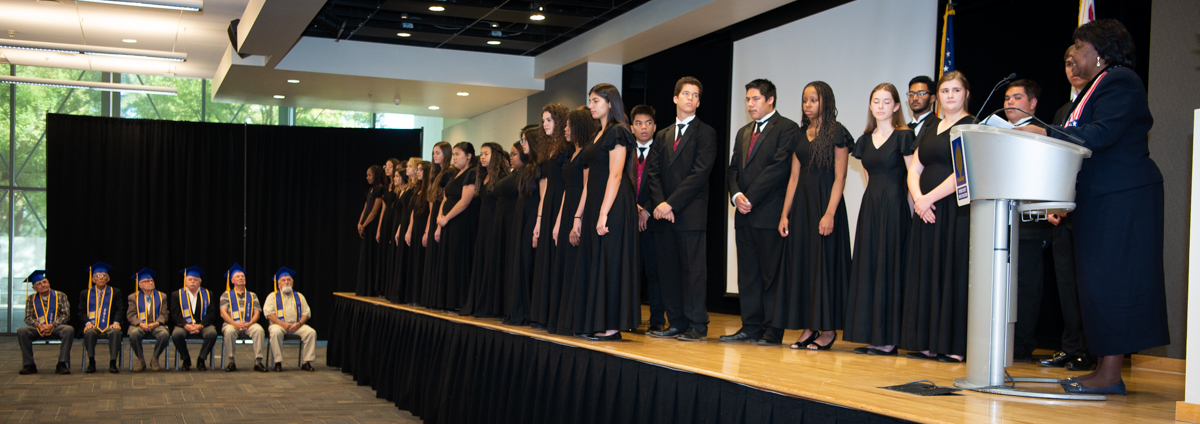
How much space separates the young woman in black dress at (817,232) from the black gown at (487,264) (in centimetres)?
194

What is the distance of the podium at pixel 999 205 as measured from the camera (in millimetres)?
2303

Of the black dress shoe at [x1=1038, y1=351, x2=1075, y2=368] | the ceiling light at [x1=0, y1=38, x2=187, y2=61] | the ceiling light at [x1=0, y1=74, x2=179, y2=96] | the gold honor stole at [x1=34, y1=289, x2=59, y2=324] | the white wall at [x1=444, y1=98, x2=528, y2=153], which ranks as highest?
the ceiling light at [x1=0, y1=38, x2=187, y2=61]

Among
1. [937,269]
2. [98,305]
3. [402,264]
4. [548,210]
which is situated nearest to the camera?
[937,269]

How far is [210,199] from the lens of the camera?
437 inches

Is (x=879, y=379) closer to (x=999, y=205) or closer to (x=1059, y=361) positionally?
(x=999, y=205)

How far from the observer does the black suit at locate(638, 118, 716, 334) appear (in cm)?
436

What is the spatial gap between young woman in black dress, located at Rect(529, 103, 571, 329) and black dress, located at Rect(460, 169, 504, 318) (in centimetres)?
66

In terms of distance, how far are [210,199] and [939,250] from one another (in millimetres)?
9836

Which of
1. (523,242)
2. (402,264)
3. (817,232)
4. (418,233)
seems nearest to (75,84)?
(402,264)

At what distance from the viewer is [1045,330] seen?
472 centimetres

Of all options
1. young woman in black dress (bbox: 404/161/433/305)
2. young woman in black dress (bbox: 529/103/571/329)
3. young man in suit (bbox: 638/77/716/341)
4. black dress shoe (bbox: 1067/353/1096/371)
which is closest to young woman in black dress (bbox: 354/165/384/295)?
young woman in black dress (bbox: 404/161/433/305)

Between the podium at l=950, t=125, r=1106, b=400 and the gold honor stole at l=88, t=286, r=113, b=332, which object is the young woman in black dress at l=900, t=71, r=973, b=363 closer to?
the podium at l=950, t=125, r=1106, b=400

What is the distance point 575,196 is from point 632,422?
135cm

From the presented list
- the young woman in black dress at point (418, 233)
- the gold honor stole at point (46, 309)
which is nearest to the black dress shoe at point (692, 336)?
the young woman in black dress at point (418, 233)
